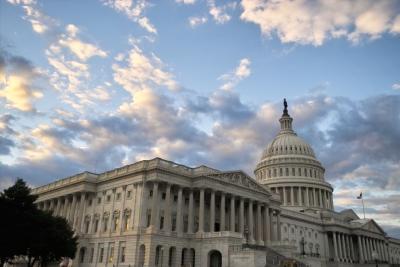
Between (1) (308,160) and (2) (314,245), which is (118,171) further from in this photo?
(1) (308,160)

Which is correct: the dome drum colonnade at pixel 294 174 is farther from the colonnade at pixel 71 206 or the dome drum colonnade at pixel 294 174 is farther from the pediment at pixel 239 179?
the colonnade at pixel 71 206

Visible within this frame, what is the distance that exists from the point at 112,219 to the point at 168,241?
12.9 metres

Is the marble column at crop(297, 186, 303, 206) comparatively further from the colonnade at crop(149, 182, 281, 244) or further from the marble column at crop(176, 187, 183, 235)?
the marble column at crop(176, 187, 183, 235)

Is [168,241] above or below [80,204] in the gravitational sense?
below

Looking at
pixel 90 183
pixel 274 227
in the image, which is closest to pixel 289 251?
pixel 274 227

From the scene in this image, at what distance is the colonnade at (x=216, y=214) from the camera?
65938 millimetres

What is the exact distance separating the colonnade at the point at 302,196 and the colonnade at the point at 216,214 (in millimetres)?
43532

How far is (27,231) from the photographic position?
52.5 meters

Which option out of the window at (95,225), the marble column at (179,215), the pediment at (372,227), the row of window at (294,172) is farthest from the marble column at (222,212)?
the pediment at (372,227)

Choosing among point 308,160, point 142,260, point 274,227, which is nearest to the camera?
point 142,260

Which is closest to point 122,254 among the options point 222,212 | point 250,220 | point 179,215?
point 179,215

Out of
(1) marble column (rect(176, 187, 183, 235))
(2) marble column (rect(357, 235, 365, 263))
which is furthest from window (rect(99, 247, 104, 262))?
(2) marble column (rect(357, 235, 365, 263))

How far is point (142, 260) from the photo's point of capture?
6125 centimetres

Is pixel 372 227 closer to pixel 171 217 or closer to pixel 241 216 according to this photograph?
pixel 241 216
